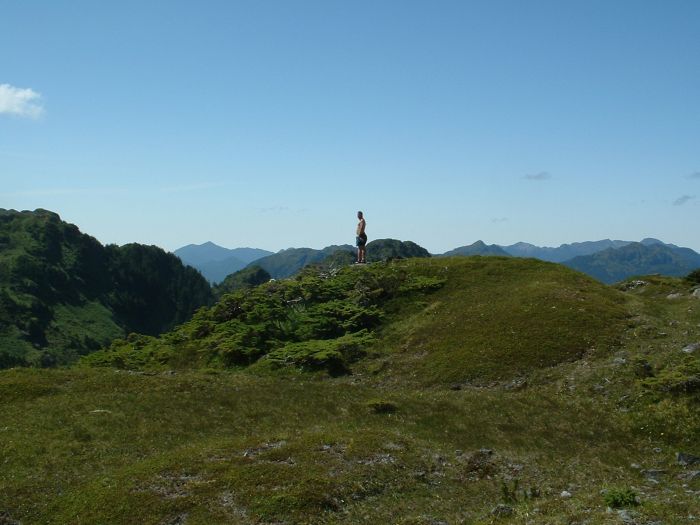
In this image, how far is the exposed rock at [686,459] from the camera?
73.8 feet

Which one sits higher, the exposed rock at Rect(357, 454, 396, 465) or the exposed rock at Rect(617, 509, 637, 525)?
the exposed rock at Rect(617, 509, 637, 525)

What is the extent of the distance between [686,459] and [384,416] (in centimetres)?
1321

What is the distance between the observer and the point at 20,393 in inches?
1142

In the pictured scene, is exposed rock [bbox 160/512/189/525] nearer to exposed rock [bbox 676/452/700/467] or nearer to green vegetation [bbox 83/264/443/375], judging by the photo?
exposed rock [bbox 676/452/700/467]

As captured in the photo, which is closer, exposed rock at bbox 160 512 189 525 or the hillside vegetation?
exposed rock at bbox 160 512 189 525

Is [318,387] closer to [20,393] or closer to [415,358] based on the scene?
[415,358]

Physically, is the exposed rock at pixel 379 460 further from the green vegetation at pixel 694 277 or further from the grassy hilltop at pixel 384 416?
the green vegetation at pixel 694 277

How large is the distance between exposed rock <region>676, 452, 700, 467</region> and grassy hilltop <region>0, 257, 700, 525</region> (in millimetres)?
115

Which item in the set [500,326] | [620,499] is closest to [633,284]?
[500,326]

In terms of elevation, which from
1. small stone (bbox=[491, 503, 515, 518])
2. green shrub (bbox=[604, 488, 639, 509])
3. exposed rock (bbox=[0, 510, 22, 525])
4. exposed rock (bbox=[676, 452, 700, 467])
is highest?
green shrub (bbox=[604, 488, 639, 509])

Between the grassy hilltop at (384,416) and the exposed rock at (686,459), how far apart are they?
12 centimetres

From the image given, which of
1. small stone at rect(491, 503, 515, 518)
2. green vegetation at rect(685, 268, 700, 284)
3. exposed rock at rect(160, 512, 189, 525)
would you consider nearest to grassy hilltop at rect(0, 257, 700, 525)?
exposed rock at rect(160, 512, 189, 525)

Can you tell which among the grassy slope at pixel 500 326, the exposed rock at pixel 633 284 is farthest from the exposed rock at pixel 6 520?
the exposed rock at pixel 633 284

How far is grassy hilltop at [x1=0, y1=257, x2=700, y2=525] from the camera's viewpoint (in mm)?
18719
